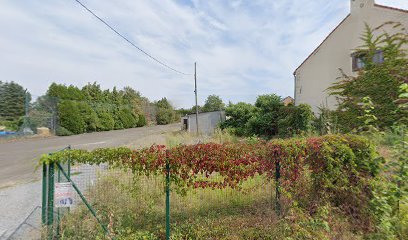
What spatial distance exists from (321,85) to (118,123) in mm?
25743

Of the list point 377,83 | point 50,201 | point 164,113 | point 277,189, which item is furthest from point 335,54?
point 164,113

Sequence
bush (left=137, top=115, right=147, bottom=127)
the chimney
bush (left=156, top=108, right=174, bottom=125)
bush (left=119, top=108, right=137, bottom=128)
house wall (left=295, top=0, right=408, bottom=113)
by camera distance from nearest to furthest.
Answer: house wall (left=295, top=0, right=408, bottom=113) < the chimney < bush (left=119, top=108, right=137, bottom=128) < bush (left=137, top=115, right=147, bottom=127) < bush (left=156, top=108, right=174, bottom=125)

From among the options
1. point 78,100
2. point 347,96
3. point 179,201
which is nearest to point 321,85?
point 347,96

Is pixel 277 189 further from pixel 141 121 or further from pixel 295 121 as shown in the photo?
pixel 141 121

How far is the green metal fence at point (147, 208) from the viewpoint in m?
3.45

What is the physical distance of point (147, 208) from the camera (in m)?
4.19

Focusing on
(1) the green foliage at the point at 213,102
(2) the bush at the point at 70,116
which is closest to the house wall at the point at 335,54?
(2) the bush at the point at 70,116

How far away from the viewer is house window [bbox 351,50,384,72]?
11812 millimetres

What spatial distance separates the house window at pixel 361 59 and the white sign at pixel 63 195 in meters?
14.4

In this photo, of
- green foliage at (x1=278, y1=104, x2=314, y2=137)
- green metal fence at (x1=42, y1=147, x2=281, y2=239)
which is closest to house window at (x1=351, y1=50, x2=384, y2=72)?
green foliage at (x1=278, y1=104, x2=314, y2=137)

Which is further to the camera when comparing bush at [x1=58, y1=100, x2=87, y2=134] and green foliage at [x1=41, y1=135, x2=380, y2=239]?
bush at [x1=58, y1=100, x2=87, y2=134]

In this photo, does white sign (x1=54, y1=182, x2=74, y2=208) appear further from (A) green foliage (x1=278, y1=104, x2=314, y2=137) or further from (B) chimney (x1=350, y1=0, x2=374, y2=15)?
(B) chimney (x1=350, y1=0, x2=374, y2=15)

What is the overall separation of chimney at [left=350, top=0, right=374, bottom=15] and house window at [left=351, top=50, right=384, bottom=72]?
252cm

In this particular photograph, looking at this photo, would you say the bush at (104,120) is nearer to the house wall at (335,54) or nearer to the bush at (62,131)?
the bush at (62,131)
